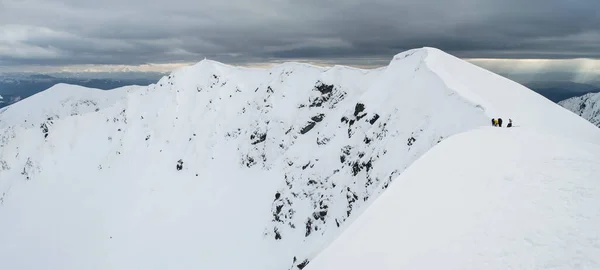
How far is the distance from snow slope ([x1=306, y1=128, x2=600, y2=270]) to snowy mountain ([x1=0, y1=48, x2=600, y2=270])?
2347cm

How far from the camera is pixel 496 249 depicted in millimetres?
9539

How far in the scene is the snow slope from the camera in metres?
9.30

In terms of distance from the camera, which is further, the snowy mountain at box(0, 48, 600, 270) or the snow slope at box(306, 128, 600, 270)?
the snowy mountain at box(0, 48, 600, 270)

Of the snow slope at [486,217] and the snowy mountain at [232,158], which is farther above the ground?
the snow slope at [486,217]

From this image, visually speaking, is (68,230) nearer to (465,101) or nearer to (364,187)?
(364,187)

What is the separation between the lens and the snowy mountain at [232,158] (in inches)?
2148

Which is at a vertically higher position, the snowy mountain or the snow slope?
the snow slope

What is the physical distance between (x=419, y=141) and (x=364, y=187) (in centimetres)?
1468

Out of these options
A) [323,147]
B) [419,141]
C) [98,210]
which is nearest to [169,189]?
[98,210]

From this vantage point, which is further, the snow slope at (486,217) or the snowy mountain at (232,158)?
the snowy mountain at (232,158)

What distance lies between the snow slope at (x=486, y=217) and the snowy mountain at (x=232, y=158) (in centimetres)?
2347

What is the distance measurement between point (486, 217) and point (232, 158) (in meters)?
107

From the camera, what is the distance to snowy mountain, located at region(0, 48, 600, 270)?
179 ft

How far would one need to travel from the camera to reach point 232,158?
374 ft
